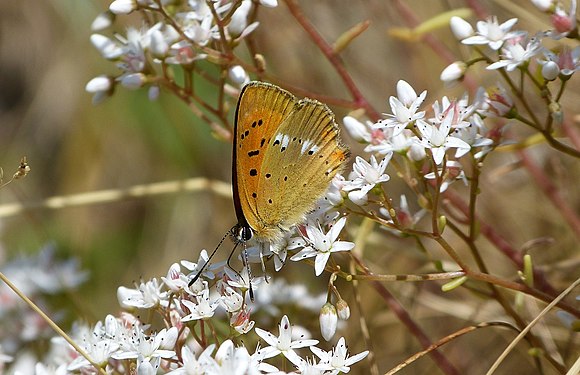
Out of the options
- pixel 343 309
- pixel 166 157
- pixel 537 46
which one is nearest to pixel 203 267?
pixel 343 309

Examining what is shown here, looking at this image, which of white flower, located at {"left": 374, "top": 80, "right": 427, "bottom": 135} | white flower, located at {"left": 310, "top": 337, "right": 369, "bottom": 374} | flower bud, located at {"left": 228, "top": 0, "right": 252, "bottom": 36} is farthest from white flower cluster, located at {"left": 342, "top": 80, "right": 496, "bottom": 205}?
flower bud, located at {"left": 228, "top": 0, "right": 252, "bottom": 36}

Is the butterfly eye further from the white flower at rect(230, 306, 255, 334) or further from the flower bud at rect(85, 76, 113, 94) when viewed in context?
the flower bud at rect(85, 76, 113, 94)

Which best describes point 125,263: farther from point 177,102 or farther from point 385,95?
point 385,95

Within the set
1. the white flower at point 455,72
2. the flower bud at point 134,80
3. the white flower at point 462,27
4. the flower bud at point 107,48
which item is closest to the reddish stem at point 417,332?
the white flower at point 455,72

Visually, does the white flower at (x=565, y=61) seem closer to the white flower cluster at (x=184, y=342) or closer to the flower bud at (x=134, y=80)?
the white flower cluster at (x=184, y=342)

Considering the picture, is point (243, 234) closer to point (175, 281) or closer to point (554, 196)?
point (175, 281)

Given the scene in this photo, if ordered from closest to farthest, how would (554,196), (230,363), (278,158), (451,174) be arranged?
(230,363), (451,174), (278,158), (554,196)
